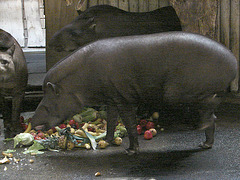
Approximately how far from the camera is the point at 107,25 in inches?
218

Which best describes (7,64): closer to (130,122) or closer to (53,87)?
(53,87)

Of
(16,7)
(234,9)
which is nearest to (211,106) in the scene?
(234,9)

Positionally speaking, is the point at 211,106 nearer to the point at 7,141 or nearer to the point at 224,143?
the point at 224,143

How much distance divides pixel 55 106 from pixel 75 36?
50.0 inches

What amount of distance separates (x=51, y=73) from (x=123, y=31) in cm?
174

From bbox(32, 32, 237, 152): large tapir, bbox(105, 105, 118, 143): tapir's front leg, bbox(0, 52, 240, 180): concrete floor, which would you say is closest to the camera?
bbox(0, 52, 240, 180): concrete floor

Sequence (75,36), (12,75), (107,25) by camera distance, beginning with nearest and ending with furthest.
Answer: (12,75)
(75,36)
(107,25)

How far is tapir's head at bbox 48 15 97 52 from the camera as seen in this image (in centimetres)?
509

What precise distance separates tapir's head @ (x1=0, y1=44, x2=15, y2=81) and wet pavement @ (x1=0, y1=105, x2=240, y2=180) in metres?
0.90

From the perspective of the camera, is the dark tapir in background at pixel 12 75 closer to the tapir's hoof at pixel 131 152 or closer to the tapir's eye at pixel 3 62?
the tapir's eye at pixel 3 62

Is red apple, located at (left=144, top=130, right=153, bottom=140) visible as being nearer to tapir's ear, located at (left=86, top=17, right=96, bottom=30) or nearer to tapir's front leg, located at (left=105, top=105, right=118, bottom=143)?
Result: tapir's front leg, located at (left=105, top=105, right=118, bottom=143)

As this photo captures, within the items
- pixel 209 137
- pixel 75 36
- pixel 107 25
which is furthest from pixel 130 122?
pixel 107 25

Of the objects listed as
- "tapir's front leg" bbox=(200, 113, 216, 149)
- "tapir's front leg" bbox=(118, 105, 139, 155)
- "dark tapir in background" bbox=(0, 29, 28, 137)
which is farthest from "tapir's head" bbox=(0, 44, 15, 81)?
"tapir's front leg" bbox=(200, 113, 216, 149)

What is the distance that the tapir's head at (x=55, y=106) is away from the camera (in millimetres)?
4199
